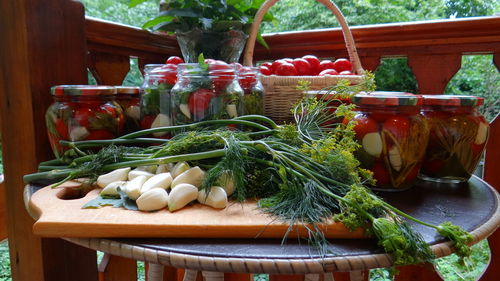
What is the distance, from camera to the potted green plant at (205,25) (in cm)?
121

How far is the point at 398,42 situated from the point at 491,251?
28.3 inches

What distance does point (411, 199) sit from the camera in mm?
640

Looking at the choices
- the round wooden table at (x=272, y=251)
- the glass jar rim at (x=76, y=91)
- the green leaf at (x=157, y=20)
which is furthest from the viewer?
the green leaf at (x=157, y=20)

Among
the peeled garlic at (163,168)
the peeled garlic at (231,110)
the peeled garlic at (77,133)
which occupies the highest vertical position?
the peeled garlic at (231,110)

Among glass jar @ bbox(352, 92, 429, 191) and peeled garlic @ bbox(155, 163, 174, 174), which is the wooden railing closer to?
peeled garlic @ bbox(155, 163, 174, 174)

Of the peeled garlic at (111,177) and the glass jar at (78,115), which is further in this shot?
the glass jar at (78,115)

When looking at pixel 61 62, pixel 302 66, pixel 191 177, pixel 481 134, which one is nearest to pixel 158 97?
pixel 61 62

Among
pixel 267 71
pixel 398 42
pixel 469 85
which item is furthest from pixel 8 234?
pixel 469 85

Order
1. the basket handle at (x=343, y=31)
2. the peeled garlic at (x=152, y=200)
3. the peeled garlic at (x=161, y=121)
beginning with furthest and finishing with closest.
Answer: the basket handle at (x=343, y=31)
the peeled garlic at (x=161, y=121)
the peeled garlic at (x=152, y=200)

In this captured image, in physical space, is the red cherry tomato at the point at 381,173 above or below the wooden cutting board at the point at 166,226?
above

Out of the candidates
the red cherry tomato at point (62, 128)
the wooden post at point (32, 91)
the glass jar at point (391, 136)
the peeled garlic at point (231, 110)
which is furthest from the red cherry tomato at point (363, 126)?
the wooden post at point (32, 91)

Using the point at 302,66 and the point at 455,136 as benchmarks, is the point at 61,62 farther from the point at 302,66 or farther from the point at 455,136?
the point at 455,136

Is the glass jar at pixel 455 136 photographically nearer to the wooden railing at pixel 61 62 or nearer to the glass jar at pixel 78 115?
the wooden railing at pixel 61 62

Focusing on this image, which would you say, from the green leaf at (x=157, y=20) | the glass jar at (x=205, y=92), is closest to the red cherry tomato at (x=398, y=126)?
the glass jar at (x=205, y=92)
